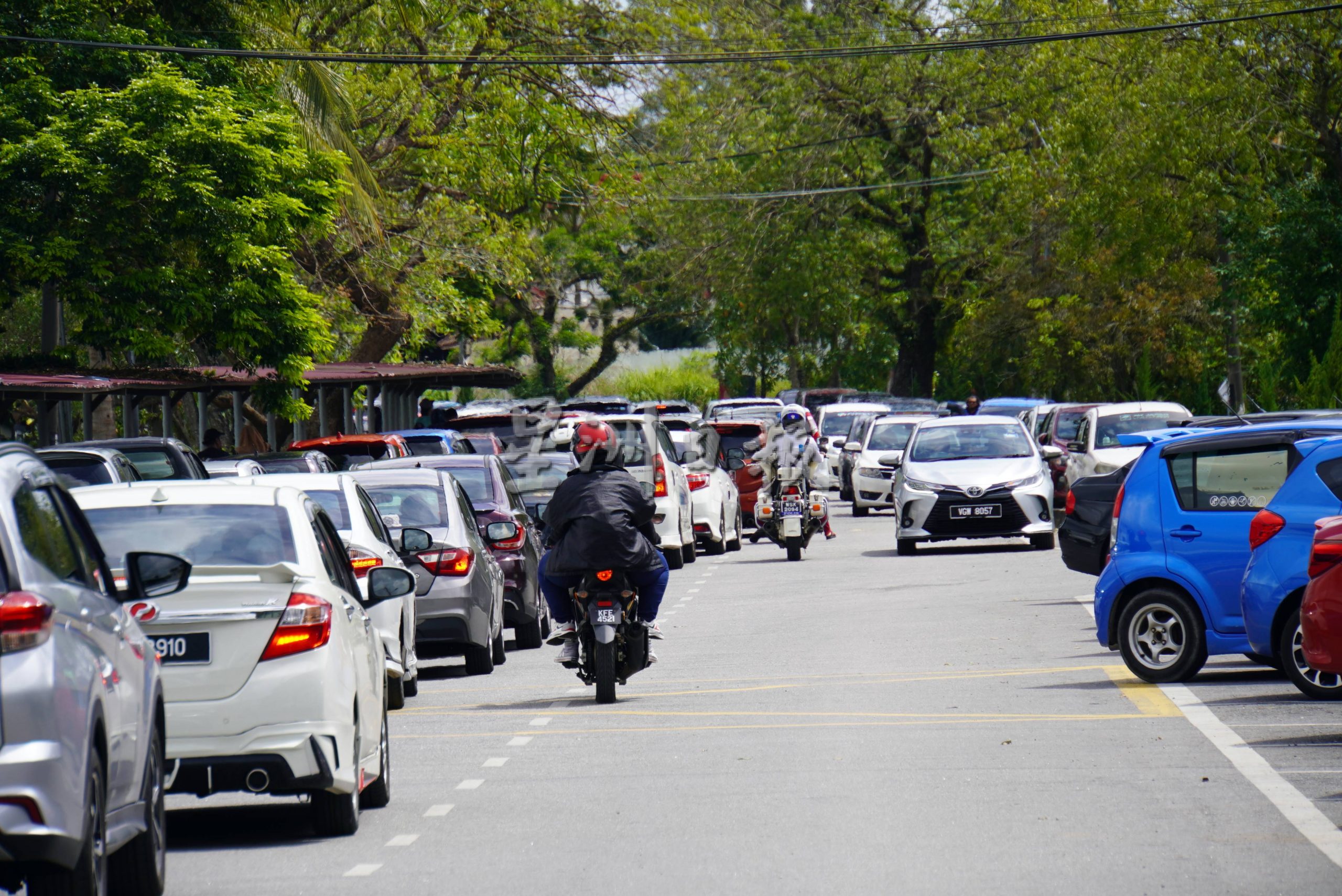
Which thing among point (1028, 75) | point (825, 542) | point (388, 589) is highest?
point (1028, 75)

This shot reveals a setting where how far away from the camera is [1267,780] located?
937cm

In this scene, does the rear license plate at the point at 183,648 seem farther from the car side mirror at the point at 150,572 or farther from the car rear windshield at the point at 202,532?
the car side mirror at the point at 150,572

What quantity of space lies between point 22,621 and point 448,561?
9832 millimetres

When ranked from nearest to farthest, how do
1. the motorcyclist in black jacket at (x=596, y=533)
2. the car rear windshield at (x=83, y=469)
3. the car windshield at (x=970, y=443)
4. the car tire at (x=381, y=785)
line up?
the car tire at (x=381, y=785)
the motorcyclist in black jacket at (x=596, y=533)
the car rear windshield at (x=83, y=469)
the car windshield at (x=970, y=443)

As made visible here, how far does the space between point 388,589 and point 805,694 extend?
406 cm

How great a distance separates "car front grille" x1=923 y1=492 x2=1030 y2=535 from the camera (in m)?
25.8

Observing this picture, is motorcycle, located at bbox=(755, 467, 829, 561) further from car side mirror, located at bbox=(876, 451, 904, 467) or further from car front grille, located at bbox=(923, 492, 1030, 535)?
car side mirror, located at bbox=(876, 451, 904, 467)

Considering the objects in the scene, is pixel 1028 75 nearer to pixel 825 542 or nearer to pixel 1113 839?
pixel 825 542

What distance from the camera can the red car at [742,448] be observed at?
31312mm

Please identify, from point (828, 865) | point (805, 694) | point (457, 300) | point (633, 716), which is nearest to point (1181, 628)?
point (805, 694)

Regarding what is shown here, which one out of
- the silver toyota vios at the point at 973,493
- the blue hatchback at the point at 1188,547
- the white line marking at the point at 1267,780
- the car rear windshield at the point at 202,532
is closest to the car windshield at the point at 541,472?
the silver toyota vios at the point at 973,493

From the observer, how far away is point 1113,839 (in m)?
8.05

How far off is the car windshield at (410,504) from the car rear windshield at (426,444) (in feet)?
33.8

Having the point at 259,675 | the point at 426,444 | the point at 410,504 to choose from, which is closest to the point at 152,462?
the point at 410,504
